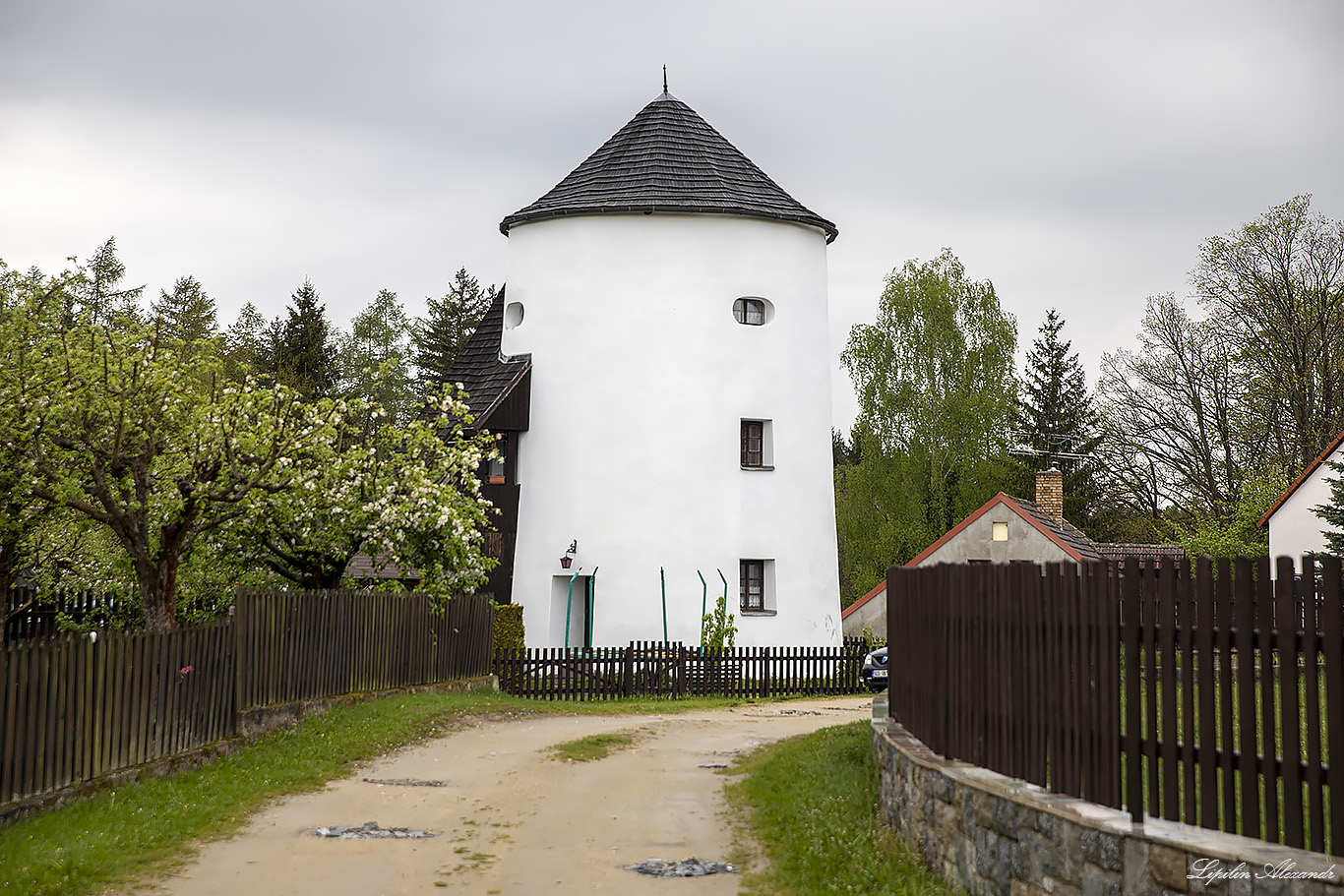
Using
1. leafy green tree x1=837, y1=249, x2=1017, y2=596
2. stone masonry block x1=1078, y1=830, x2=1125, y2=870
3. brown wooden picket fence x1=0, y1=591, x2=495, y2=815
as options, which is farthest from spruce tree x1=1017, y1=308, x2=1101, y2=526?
stone masonry block x1=1078, y1=830, x2=1125, y2=870

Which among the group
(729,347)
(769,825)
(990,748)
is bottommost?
(769,825)

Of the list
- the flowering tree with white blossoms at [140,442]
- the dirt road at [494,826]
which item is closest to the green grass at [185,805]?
the dirt road at [494,826]

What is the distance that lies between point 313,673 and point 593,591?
12.6 metres

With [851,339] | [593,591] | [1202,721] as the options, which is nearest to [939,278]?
[851,339]

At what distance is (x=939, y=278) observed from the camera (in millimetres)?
48344

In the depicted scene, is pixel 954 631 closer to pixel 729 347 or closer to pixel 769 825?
pixel 769 825

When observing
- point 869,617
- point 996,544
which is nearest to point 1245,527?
point 996,544

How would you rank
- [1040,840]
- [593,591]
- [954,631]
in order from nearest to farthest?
[1040,840], [954,631], [593,591]

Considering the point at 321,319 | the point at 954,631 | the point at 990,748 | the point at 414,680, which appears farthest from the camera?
the point at 321,319

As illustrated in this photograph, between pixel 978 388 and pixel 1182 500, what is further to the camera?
pixel 978 388

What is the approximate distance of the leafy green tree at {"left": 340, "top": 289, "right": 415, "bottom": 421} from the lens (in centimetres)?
5694

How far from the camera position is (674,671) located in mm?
24938

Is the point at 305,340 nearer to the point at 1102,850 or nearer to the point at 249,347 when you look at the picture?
the point at 249,347

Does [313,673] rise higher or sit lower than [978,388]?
lower
